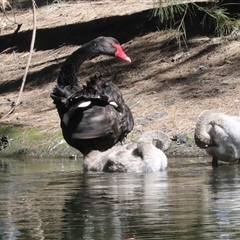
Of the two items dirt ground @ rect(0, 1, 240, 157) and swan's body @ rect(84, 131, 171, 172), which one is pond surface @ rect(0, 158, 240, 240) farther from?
dirt ground @ rect(0, 1, 240, 157)

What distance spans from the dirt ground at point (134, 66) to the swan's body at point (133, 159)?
2.30 metres

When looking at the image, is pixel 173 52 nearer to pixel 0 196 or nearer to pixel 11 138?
pixel 11 138

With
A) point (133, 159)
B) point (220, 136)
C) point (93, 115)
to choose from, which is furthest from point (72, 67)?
point (220, 136)

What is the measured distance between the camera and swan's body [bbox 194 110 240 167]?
9945mm

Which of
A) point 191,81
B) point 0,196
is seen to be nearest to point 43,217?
point 0,196

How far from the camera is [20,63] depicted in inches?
768

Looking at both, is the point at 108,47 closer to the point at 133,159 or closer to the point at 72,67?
the point at 72,67

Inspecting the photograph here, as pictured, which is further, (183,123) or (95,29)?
(95,29)

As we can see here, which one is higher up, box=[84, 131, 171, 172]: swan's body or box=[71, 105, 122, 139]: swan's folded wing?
box=[71, 105, 122, 139]: swan's folded wing

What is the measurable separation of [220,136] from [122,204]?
324 centimetres

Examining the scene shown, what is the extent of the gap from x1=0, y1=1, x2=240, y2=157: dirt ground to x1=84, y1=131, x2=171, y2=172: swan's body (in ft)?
7.54

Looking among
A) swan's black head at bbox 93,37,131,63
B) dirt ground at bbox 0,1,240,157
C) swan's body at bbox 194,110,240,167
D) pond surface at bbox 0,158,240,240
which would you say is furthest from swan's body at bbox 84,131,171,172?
dirt ground at bbox 0,1,240,157

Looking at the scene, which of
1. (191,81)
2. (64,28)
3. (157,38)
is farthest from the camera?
(64,28)

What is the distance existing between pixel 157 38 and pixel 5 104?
10.9 ft
